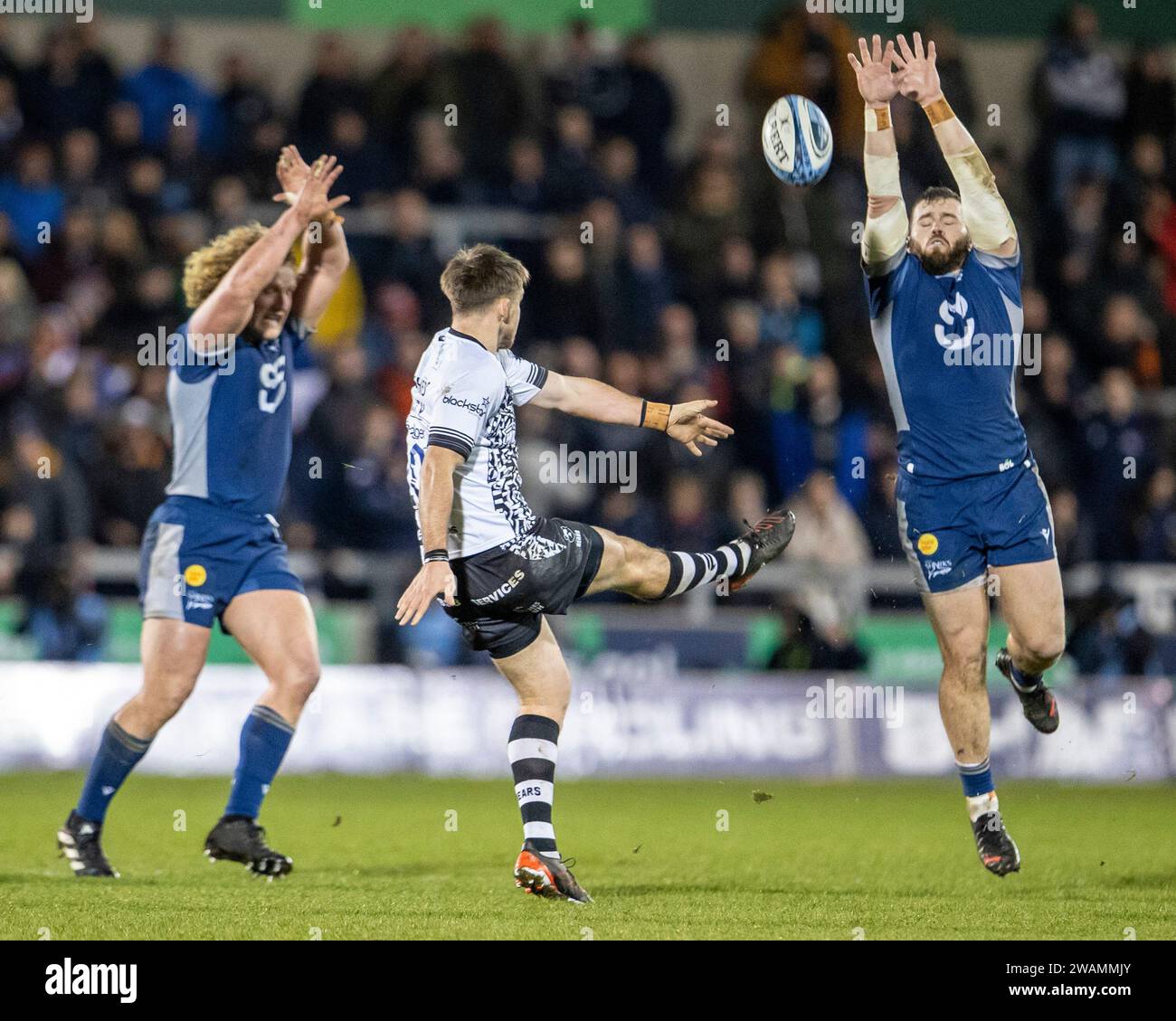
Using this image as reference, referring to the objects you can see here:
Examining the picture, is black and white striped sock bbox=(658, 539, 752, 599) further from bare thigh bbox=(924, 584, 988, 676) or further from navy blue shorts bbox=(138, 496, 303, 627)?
navy blue shorts bbox=(138, 496, 303, 627)

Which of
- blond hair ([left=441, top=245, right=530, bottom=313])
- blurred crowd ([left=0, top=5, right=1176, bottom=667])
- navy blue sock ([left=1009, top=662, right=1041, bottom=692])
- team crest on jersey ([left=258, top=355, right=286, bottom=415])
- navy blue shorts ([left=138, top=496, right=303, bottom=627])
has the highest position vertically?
blurred crowd ([left=0, top=5, right=1176, bottom=667])

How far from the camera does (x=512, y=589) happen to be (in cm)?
746

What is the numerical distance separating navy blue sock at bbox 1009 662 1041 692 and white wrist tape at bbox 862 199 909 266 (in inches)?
77.8

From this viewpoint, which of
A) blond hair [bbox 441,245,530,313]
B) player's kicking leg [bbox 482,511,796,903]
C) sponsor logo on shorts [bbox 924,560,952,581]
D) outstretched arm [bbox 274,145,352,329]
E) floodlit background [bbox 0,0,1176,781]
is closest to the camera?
player's kicking leg [bbox 482,511,796,903]

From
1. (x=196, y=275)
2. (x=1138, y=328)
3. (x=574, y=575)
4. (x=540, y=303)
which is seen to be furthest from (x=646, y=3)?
(x=574, y=575)

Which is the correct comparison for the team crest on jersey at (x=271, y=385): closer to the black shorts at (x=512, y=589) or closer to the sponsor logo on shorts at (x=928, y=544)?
the black shorts at (x=512, y=589)

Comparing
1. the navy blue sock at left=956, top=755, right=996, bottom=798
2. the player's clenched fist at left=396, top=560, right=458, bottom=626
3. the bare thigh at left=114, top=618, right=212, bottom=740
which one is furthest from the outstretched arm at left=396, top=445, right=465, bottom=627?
the navy blue sock at left=956, top=755, right=996, bottom=798

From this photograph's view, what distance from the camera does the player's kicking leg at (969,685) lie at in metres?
8.16

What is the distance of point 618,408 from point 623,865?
224 centimetres

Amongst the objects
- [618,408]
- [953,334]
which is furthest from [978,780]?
[618,408]

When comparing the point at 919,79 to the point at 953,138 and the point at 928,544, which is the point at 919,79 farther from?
the point at 928,544

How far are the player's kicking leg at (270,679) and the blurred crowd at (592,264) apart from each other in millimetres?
5169

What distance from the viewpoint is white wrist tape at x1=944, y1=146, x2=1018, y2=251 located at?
7969 mm
